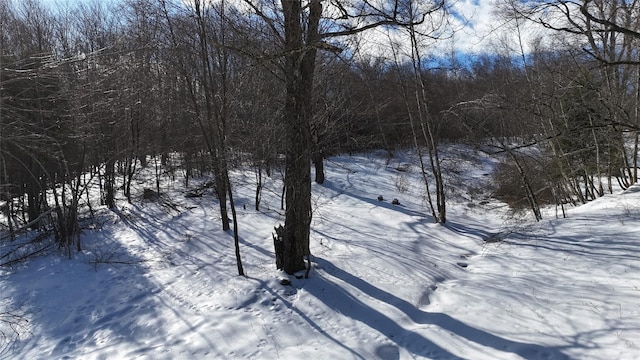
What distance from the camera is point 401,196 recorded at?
1659 cm

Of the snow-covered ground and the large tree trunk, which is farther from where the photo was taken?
the large tree trunk

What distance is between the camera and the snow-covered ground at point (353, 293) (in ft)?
16.0

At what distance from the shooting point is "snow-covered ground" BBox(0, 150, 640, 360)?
4.88 metres

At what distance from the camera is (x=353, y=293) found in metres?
6.46

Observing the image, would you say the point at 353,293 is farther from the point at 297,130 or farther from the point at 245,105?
the point at 245,105

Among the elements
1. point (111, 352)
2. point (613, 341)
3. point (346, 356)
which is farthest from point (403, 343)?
point (111, 352)

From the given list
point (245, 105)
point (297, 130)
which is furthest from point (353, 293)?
point (245, 105)

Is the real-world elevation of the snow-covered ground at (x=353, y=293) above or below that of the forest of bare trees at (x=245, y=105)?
below

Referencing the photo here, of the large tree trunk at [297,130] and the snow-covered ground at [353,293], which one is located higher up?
the large tree trunk at [297,130]

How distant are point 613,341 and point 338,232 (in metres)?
6.86

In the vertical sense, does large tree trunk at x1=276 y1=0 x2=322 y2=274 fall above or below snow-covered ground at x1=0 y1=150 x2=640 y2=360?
above

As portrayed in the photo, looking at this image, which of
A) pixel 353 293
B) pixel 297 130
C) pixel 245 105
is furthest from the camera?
pixel 245 105

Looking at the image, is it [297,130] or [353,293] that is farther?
[297,130]

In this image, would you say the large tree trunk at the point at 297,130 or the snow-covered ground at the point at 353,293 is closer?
the snow-covered ground at the point at 353,293
